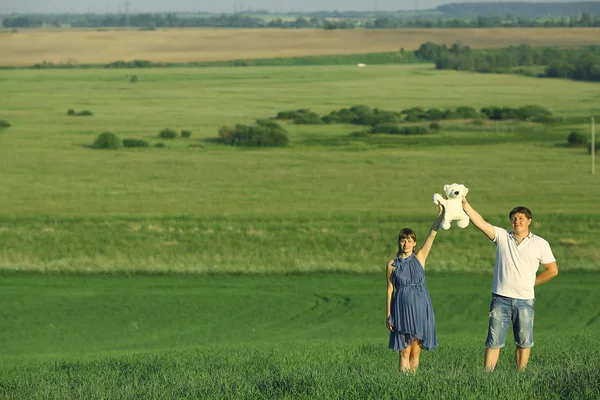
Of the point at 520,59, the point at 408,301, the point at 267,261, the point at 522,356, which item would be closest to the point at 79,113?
the point at 267,261

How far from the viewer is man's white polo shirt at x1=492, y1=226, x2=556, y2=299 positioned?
9008 millimetres

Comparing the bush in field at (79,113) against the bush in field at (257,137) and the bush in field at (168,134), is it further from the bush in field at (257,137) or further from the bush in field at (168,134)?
the bush in field at (257,137)

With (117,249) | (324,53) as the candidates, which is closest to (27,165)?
(117,249)

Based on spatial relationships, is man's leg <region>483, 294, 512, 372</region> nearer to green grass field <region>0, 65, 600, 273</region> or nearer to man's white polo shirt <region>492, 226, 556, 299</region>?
man's white polo shirt <region>492, 226, 556, 299</region>

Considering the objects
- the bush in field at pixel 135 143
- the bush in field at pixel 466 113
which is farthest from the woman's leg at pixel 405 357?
the bush in field at pixel 466 113

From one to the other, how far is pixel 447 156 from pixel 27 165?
2168 cm

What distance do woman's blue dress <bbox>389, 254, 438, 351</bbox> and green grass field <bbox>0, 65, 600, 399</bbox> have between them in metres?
0.36

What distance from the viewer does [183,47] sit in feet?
456

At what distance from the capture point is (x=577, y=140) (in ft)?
191

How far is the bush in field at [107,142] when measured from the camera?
196 feet

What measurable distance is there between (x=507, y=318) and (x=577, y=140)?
51.0m

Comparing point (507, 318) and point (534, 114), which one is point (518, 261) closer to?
point (507, 318)

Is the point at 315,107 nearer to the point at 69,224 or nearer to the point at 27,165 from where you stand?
the point at 27,165

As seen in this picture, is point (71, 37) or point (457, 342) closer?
point (457, 342)
